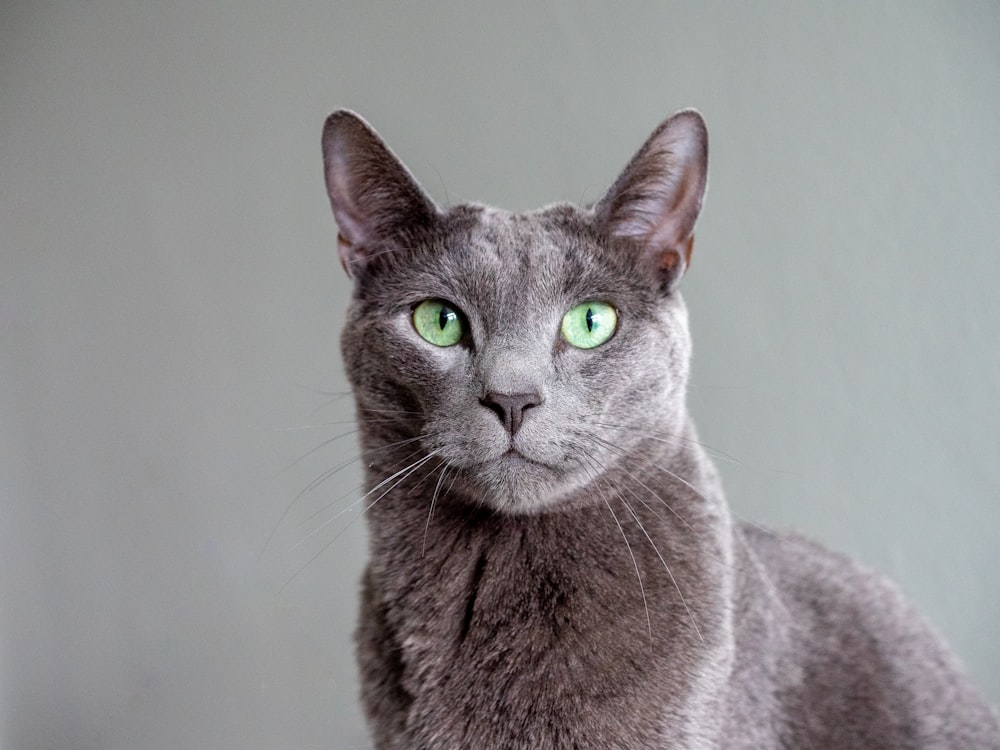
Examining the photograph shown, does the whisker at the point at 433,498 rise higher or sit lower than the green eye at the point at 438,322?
lower

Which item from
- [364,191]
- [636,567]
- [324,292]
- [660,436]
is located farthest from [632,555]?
[324,292]

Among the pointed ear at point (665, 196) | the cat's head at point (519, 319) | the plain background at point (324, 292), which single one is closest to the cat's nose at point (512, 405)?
the cat's head at point (519, 319)

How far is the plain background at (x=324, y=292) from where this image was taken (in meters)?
1.89

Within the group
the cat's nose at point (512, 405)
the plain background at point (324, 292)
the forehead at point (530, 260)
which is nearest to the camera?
the cat's nose at point (512, 405)

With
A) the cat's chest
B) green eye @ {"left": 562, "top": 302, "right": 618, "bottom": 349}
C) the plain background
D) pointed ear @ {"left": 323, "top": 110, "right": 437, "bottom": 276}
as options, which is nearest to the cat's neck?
the cat's chest

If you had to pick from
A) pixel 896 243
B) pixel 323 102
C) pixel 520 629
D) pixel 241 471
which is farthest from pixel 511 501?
pixel 896 243

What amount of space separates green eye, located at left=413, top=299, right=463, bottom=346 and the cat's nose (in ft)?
0.45

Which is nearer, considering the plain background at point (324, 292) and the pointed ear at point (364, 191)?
the pointed ear at point (364, 191)

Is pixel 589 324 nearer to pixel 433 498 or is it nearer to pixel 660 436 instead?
pixel 660 436

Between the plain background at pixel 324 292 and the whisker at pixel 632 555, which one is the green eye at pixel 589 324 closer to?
the whisker at pixel 632 555

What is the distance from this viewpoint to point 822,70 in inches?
78.3

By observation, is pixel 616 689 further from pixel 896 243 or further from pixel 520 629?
pixel 896 243

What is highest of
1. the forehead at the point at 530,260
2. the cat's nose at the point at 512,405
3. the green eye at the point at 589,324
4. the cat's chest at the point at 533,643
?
the forehead at the point at 530,260

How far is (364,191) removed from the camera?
1.24 metres
